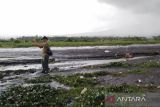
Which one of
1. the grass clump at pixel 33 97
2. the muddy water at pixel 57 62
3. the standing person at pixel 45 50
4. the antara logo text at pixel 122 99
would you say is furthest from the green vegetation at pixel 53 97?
the standing person at pixel 45 50

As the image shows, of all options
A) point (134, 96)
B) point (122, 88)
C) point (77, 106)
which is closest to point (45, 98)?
point (77, 106)

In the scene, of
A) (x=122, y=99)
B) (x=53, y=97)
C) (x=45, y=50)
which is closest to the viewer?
(x=122, y=99)

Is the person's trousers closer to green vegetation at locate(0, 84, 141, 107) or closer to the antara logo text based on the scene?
green vegetation at locate(0, 84, 141, 107)

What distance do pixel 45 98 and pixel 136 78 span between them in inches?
365

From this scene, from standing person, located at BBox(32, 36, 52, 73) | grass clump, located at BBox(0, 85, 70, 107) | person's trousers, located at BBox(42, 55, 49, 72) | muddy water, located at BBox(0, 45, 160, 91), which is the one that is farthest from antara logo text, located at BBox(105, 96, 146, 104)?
person's trousers, located at BBox(42, 55, 49, 72)

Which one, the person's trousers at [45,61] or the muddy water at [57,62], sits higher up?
the person's trousers at [45,61]

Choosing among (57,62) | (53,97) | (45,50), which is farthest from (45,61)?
(57,62)

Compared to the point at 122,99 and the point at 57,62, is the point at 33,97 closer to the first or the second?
the point at 122,99

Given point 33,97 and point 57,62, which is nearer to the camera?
point 33,97

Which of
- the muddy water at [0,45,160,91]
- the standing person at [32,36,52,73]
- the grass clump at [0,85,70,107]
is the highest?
the standing person at [32,36,52,73]

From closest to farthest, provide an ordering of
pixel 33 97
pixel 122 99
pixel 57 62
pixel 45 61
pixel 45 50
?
1. pixel 122 99
2. pixel 33 97
3. pixel 45 50
4. pixel 45 61
5. pixel 57 62

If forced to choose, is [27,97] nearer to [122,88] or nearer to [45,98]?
[45,98]

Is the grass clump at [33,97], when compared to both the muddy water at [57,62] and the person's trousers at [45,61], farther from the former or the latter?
the person's trousers at [45,61]

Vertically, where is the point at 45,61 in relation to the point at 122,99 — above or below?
below
